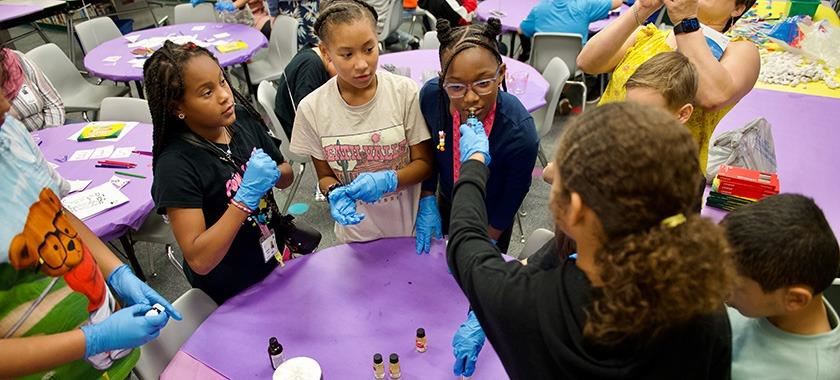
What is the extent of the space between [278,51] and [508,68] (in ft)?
7.09

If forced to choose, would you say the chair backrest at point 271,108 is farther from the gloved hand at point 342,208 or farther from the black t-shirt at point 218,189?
the gloved hand at point 342,208

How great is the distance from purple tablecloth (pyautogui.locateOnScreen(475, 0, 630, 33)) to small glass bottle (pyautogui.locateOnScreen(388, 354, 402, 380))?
12.8 ft

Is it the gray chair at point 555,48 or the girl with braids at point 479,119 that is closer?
the girl with braids at point 479,119

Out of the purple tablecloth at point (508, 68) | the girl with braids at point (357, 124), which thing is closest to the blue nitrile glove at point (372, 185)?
the girl with braids at point (357, 124)

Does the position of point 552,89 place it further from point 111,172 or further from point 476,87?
point 111,172

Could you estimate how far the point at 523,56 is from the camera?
5.23 m

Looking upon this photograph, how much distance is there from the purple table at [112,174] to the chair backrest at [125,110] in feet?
0.57

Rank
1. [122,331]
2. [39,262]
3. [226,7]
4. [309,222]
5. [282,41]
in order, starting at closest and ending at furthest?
[39,262] → [122,331] → [309,222] → [282,41] → [226,7]

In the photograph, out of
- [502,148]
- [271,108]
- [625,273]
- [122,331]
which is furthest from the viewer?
[271,108]

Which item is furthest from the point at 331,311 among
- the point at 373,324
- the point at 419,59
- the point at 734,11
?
the point at 419,59

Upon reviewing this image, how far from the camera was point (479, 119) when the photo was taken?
65.5 inches

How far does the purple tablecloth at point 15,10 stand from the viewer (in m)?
5.28

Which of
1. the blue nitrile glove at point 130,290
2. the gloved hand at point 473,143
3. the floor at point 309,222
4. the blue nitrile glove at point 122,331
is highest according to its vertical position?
the gloved hand at point 473,143

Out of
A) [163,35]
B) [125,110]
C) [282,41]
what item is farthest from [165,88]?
[163,35]
